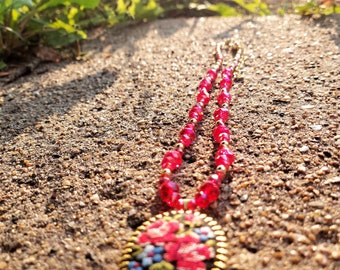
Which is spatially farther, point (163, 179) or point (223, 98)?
point (223, 98)

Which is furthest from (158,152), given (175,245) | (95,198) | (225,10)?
(225,10)

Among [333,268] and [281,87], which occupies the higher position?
[281,87]

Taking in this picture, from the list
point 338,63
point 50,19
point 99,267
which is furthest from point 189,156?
point 50,19

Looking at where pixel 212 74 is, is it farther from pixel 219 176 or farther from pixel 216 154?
pixel 219 176

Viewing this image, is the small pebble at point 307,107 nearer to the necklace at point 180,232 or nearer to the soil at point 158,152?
the soil at point 158,152

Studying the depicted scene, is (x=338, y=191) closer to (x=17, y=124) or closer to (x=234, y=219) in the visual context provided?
(x=234, y=219)

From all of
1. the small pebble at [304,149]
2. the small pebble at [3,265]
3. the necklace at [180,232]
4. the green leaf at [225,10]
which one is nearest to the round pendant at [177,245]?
the necklace at [180,232]

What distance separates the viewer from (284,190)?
4.99ft

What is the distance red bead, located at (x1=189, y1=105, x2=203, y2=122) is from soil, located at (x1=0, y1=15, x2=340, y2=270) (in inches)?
2.7

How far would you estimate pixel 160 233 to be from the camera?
4.43 feet

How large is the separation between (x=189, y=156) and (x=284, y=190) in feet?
1.33

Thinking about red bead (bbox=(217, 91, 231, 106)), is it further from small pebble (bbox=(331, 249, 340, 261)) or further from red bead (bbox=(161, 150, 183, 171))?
small pebble (bbox=(331, 249, 340, 261))

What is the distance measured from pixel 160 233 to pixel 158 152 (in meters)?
0.51

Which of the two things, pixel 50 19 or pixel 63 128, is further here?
pixel 50 19
